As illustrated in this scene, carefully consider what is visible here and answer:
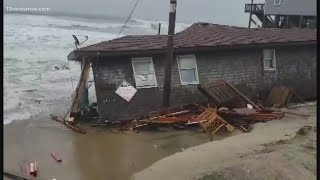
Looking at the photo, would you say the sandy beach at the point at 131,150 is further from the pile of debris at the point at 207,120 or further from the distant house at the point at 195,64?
the distant house at the point at 195,64

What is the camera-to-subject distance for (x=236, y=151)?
10.6 metres

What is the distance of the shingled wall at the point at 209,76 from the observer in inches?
595

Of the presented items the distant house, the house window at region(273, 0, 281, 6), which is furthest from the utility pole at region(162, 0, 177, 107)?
the house window at region(273, 0, 281, 6)

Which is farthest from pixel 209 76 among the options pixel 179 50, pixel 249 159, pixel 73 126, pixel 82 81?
pixel 249 159

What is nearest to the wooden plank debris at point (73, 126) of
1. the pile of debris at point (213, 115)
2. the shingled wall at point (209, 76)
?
the pile of debris at point (213, 115)

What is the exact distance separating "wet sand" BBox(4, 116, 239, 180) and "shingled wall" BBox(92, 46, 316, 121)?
1.39 m

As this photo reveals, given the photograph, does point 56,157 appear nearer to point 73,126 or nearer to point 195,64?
point 73,126

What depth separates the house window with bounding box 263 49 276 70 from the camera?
18130mm

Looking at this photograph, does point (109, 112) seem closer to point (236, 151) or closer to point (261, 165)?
point (236, 151)

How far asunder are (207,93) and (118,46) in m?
3.30

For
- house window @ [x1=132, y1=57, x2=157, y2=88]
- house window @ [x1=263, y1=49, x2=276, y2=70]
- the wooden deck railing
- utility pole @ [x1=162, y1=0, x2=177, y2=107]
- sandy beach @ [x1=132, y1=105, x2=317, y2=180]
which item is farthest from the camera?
the wooden deck railing

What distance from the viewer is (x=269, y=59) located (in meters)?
18.3

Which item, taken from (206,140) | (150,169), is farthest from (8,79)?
(150,169)

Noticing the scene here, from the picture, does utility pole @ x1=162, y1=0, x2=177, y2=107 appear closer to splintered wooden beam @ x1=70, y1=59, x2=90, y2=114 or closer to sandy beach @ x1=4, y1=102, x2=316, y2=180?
sandy beach @ x1=4, y1=102, x2=316, y2=180
